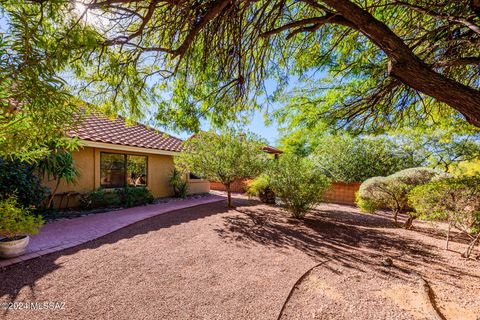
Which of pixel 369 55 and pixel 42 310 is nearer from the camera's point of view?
pixel 42 310

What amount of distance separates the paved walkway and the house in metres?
1.90

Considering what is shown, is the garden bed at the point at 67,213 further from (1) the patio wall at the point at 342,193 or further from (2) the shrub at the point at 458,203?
(1) the patio wall at the point at 342,193

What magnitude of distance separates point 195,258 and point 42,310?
6.87 feet

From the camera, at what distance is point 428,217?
4676 millimetres

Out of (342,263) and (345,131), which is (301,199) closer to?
(345,131)

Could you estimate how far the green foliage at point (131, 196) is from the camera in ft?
27.6

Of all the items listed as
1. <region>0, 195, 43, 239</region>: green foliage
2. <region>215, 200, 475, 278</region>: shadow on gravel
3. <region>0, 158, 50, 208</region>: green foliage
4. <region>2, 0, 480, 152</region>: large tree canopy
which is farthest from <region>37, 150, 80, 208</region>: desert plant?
<region>215, 200, 475, 278</region>: shadow on gravel

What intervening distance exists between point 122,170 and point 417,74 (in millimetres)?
10524

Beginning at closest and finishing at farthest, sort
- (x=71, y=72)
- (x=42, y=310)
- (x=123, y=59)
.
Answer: (x=42, y=310)
(x=71, y=72)
(x=123, y=59)

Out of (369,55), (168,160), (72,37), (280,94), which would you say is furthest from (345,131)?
(168,160)

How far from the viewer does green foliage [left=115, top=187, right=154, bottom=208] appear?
841 cm

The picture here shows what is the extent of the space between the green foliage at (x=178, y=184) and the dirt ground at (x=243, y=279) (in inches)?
240

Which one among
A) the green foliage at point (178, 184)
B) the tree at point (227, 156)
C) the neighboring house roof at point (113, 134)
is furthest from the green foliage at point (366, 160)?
the neighboring house roof at point (113, 134)

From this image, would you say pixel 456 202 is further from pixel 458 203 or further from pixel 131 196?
pixel 131 196
